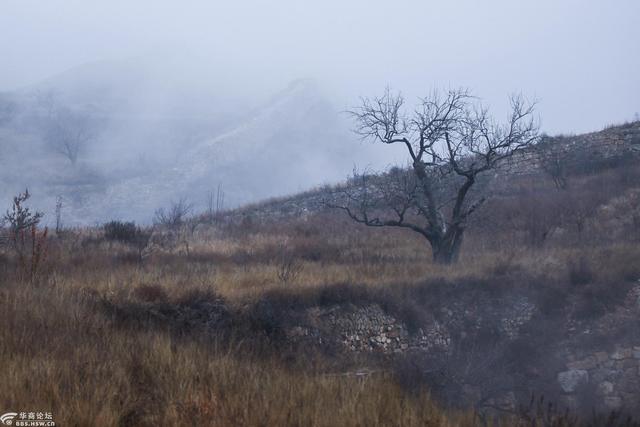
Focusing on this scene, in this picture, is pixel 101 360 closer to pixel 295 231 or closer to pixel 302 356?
pixel 302 356

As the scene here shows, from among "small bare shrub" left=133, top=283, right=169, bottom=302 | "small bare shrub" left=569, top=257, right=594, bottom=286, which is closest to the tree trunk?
"small bare shrub" left=569, top=257, right=594, bottom=286

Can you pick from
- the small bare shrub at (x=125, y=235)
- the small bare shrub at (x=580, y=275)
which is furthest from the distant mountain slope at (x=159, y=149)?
the small bare shrub at (x=580, y=275)

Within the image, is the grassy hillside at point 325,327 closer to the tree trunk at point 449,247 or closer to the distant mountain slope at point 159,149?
the tree trunk at point 449,247

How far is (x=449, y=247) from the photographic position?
47.1 feet

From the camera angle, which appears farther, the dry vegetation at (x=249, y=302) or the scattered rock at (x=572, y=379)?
the scattered rock at (x=572, y=379)

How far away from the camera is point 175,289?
9.77 metres

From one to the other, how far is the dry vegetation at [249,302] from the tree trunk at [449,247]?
528 millimetres

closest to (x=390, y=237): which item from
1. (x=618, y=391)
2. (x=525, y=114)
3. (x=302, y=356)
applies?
(x=525, y=114)

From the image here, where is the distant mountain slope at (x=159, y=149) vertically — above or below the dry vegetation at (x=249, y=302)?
above

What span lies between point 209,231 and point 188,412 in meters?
17.9

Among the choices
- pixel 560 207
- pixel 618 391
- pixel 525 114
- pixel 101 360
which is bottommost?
pixel 618 391

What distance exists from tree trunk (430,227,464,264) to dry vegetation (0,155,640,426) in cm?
53

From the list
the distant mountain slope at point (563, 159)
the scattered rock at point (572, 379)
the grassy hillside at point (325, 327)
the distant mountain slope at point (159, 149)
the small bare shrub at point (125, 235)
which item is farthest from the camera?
the distant mountain slope at point (159, 149)

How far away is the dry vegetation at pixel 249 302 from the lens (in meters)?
5.12
